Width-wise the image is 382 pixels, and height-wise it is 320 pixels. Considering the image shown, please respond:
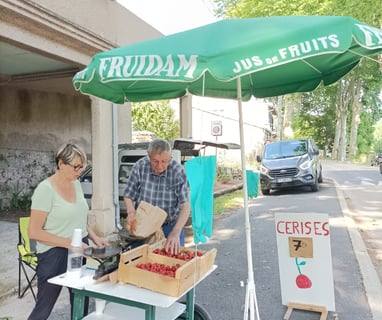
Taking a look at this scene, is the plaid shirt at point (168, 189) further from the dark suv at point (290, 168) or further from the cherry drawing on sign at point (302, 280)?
the dark suv at point (290, 168)

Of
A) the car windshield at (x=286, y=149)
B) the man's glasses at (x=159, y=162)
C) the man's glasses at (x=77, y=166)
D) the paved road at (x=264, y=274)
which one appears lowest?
the paved road at (x=264, y=274)

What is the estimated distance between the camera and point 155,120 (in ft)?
60.1

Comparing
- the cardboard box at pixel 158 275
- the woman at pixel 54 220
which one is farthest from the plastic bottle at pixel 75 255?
the cardboard box at pixel 158 275

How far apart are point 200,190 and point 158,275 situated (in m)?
0.71

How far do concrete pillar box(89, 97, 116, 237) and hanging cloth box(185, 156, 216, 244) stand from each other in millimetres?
4426

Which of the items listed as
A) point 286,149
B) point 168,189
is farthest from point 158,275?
point 286,149

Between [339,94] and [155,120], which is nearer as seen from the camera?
[155,120]

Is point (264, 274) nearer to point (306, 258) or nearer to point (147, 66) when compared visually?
point (306, 258)

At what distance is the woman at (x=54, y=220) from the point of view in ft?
8.87

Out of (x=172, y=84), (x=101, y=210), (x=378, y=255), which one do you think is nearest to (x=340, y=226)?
(x=378, y=255)

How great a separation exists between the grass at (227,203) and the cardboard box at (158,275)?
713cm

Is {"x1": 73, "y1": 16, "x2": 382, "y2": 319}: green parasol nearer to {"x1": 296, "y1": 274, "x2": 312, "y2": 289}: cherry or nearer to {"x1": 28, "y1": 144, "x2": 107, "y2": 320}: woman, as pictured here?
{"x1": 28, "y1": 144, "x2": 107, "y2": 320}: woman

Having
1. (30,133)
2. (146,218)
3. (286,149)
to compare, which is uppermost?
(30,133)

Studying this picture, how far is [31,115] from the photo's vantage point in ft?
35.4
